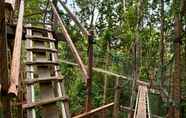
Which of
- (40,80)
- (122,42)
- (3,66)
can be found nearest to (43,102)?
(40,80)

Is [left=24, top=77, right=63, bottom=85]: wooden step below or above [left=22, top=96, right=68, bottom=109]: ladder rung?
above

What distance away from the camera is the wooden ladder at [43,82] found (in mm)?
3174

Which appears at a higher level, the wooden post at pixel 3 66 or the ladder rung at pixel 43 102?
the wooden post at pixel 3 66

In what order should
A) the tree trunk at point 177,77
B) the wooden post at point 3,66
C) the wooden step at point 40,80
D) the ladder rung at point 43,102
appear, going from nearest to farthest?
the wooden post at point 3,66 < the ladder rung at point 43,102 < the wooden step at point 40,80 < the tree trunk at point 177,77

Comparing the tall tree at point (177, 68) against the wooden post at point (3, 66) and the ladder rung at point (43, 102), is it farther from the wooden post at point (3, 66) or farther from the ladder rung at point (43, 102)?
the wooden post at point (3, 66)

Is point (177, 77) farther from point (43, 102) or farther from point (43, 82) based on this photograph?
point (43, 102)

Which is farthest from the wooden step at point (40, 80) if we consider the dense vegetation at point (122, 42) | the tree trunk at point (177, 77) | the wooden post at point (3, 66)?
the dense vegetation at point (122, 42)

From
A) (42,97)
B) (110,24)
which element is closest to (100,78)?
(110,24)

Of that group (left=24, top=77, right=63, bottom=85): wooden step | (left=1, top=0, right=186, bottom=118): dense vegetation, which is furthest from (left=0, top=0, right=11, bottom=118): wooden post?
(left=1, top=0, right=186, bottom=118): dense vegetation

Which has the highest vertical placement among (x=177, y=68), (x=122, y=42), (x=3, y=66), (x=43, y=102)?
(x=122, y=42)

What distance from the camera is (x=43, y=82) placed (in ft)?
11.4

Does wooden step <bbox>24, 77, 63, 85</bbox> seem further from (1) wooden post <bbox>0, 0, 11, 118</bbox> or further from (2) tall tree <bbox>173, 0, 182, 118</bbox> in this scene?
(2) tall tree <bbox>173, 0, 182, 118</bbox>

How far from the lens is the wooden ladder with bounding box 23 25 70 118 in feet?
10.4

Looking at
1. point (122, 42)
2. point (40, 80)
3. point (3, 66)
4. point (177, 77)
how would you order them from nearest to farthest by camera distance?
point (3, 66), point (40, 80), point (177, 77), point (122, 42)
